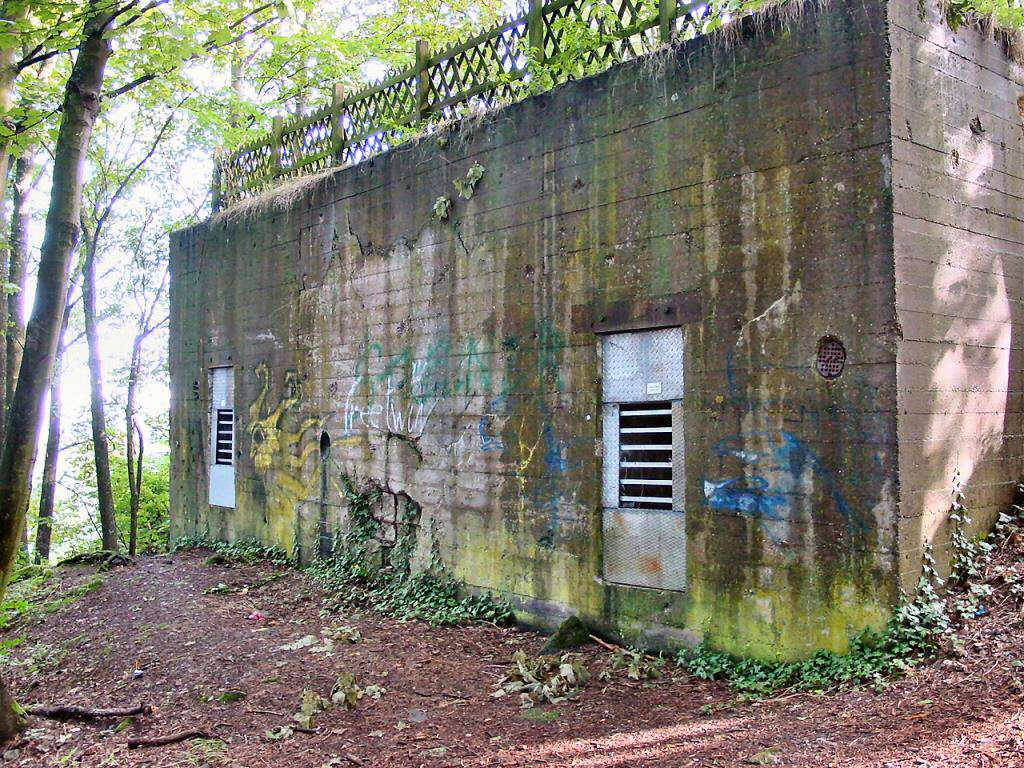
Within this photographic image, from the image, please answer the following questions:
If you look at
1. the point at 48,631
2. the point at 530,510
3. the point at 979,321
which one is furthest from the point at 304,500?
the point at 979,321

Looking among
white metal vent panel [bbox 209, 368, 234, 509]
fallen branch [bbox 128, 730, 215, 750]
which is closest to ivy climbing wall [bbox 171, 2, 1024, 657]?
white metal vent panel [bbox 209, 368, 234, 509]

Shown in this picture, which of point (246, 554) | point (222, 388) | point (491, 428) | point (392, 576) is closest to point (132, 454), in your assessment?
point (222, 388)

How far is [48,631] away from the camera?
8977 mm

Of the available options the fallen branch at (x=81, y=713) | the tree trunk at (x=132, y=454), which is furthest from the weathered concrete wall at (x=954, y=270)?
the tree trunk at (x=132, y=454)

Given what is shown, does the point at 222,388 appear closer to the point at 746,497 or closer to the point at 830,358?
the point at 746,497

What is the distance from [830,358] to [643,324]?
62.6 inches

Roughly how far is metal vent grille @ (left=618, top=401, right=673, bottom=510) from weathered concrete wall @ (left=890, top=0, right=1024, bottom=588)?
1.86 meters

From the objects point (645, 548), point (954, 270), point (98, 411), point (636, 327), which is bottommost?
point (645, 548)

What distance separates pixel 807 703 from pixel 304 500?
285 inches

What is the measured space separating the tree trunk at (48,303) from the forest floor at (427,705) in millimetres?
1354

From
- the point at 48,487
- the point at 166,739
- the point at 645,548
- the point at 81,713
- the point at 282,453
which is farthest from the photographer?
the point at 48,487

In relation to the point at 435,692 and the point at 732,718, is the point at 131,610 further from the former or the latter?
the point at 732,718

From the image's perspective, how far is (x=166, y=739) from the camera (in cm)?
570

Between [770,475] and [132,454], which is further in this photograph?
[132,454]
